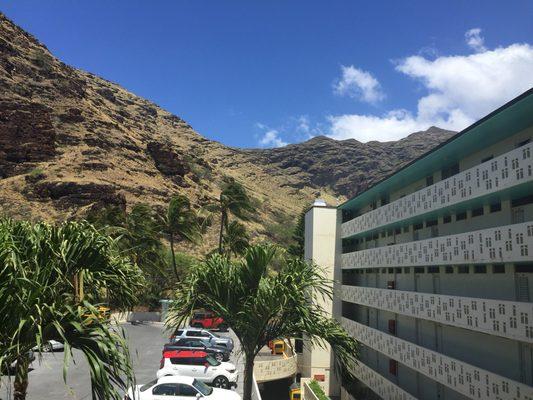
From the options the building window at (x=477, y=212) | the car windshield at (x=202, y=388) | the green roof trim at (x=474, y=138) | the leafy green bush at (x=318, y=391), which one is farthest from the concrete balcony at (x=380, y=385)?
the green roof trim at (x=474, y=138)

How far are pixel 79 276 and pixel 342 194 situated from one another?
188196 mm

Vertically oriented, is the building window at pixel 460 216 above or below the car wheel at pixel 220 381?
above

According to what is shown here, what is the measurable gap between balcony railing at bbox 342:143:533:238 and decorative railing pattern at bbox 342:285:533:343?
4144 millimetres

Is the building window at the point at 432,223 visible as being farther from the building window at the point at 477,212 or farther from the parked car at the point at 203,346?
the parked car at the point at 203,346

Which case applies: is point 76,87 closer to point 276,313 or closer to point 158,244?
point 158,244

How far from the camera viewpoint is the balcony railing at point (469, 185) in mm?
15711

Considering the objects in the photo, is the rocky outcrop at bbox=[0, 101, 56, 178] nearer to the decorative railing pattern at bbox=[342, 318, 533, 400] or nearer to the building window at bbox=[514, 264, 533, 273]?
the decorative railing pattern at bbox=[342, 318, 533, 400]

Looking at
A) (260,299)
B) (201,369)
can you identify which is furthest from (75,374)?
(260,299)

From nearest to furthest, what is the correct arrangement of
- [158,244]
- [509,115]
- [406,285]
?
[509,115], [406,285], [158,244]

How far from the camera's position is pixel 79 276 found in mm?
8633

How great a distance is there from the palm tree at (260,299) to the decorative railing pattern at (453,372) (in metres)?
5.60

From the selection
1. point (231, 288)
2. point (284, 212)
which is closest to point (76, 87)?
point (284, 212)

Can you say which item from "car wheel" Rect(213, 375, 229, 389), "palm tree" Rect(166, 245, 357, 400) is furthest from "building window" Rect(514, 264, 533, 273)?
"car wheel" Rect(213, 375, 229, 389)

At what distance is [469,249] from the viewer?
63.6 feet
